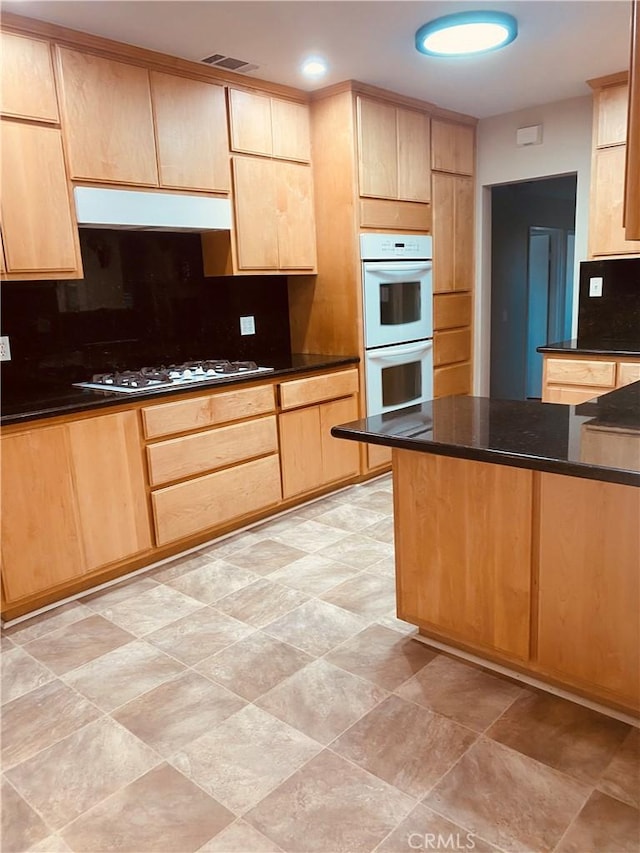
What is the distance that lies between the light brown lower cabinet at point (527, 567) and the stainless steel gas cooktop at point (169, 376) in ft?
4.63

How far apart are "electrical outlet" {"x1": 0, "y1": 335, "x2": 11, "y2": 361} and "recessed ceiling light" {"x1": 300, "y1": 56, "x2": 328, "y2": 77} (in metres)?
2.09

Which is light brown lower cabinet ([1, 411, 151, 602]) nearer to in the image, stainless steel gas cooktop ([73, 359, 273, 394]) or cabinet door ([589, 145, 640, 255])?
stainless steel gas cooktop ([73, 359, 273, 394])

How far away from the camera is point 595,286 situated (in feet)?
14.1

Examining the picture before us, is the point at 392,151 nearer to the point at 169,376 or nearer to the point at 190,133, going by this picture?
the point at 190,133

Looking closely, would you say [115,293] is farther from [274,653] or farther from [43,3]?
[274,653]

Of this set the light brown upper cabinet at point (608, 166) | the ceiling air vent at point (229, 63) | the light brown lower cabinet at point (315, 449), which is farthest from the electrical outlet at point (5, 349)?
the light brown upper cabinet at point (608, 166)

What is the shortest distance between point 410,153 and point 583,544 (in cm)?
320

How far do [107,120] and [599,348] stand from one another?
9.92ft

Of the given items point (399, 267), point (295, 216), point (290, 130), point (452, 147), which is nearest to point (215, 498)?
point (295, 216)

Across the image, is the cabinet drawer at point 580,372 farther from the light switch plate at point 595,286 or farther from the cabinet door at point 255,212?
the cabinet door at point 255,212

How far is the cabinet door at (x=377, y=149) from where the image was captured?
385 centimetres

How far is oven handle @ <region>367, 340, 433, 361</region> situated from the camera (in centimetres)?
415

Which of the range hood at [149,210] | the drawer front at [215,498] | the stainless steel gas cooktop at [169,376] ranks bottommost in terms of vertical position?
the drawer front at [215,498]

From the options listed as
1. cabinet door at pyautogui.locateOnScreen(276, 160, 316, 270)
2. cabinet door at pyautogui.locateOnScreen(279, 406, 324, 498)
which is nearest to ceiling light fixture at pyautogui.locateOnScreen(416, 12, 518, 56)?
cabinet door at pyautogui.locateOnScreen(276, 160, 316, 270)
